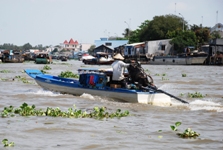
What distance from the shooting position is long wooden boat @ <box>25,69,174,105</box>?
508 inches

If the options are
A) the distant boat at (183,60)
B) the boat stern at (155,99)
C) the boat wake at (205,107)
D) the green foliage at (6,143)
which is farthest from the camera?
the distant boat at (183,60)

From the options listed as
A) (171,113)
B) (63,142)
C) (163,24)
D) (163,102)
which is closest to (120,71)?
(163,102)

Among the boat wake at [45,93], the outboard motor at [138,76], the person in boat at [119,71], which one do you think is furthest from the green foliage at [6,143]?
the boat wake at [45,93]

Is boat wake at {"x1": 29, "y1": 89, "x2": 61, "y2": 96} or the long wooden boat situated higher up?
the long wooden boat

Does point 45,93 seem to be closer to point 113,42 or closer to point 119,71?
point 119,71

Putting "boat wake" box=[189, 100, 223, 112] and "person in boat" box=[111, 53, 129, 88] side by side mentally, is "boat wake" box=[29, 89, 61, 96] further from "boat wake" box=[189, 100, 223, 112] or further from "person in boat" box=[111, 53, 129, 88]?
"boat wake" box=[189, 100, 223, 112]

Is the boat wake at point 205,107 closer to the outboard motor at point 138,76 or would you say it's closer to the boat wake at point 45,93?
the outboard motor at point 138,76

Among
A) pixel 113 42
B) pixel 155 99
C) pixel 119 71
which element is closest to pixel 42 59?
pixel 113 42

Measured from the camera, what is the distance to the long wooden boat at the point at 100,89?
1290 centimetres

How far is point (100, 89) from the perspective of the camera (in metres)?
13.9

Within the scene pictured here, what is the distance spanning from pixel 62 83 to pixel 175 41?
47293 millimetres

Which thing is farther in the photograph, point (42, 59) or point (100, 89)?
point (42, 59)

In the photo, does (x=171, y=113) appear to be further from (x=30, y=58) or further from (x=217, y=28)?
(x=217, y=28)

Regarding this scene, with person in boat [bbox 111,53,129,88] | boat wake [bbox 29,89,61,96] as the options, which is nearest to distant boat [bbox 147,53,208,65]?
boat wake [bbox 29,89,61,96]
